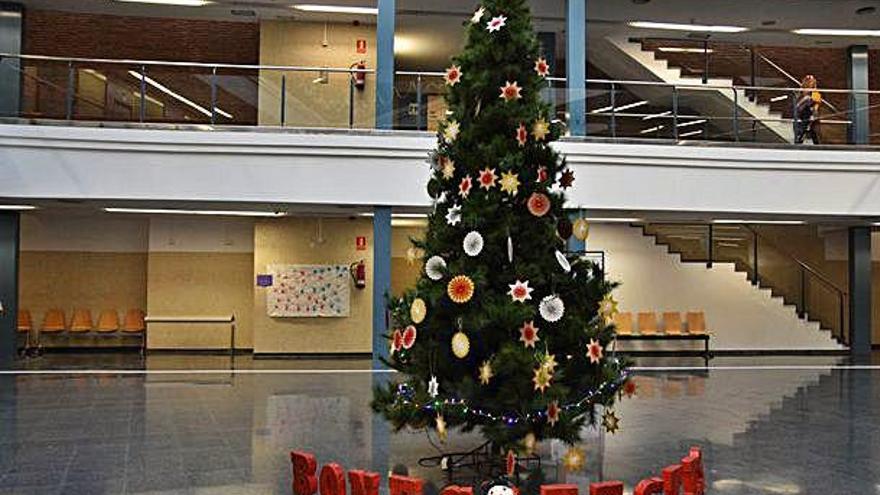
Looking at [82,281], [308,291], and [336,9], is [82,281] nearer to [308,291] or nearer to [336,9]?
[308,291]

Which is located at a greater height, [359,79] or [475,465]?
[359,79]

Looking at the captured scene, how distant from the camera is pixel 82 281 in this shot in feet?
61.5

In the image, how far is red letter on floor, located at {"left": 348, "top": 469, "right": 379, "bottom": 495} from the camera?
16.6 ft

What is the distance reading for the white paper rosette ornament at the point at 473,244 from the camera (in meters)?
5.98

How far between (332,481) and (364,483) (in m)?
0.28

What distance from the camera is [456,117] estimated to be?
641 cm

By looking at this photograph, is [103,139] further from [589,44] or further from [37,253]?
[589,44]

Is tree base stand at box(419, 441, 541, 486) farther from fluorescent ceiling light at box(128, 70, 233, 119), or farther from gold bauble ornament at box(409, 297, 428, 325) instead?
fluorescent ceiling light at box(128, 70, 233, 119)

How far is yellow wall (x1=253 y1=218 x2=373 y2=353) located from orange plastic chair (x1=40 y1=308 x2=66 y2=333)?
437 cm

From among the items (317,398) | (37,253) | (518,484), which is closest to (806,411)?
(518,484)

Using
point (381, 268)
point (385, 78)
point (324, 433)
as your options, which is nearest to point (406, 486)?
point (324, 433)

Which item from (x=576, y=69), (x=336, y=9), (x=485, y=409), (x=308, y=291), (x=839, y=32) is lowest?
(x=485, y=409)

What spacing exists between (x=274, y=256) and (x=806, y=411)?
36.6 ft

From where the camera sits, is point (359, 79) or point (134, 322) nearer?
point (359, 79)
